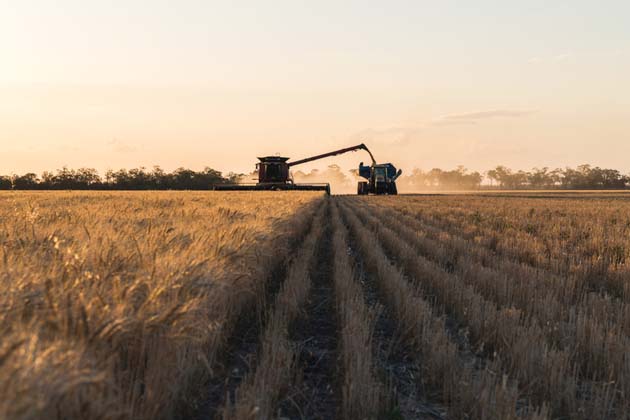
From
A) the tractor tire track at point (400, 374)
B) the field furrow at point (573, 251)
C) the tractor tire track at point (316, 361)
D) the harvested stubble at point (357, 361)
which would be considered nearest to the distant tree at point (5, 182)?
the field furrow at point (573, 251)

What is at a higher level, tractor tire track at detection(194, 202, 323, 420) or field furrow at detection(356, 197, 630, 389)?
field furrow at detection(356, 197, 630, 389)

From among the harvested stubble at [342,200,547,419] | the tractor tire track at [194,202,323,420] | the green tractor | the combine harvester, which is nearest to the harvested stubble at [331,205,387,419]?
the harvested stubble at [342,200,547,419]

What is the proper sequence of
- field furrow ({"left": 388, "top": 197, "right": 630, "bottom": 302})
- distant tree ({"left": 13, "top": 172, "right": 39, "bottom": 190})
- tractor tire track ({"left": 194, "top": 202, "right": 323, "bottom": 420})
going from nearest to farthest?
1. tractor tire track ({"left": 194, "top": 202, "right": 323, "bottom": 420})
2. field furrow ({"left": 388, "top": 197, "right": 630, "bottom": 302})
3. distant tree ({"left": 13, "top": 172, "right": 39, "bottom": 190})

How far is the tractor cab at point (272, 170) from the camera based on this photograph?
38031mm

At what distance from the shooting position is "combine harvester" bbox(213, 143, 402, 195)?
124 feet

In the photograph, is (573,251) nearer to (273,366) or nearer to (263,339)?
(263,339)

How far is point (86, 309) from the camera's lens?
175 cm

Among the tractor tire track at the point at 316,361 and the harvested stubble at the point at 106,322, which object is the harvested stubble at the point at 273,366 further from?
the harvested stubble at the point at 106,322

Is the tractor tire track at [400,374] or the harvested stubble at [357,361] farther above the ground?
the harvested stubble at [357,361]

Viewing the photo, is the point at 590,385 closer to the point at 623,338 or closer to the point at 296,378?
the point at 623,338

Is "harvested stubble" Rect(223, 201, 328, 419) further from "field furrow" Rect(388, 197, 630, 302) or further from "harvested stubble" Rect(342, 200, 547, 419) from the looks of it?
"field furrow" Rect(388, 197, 630, 302)

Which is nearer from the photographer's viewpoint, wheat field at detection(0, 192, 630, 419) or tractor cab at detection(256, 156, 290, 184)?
wheat field at detection(0, 192, 630, 419)

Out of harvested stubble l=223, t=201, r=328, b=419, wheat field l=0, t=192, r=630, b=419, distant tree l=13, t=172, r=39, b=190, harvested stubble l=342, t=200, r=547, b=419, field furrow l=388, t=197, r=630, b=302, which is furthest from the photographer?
distant tree l=13, t=172, r=39, b=190

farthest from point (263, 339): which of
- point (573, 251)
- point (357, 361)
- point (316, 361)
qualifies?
point (573, 251)
